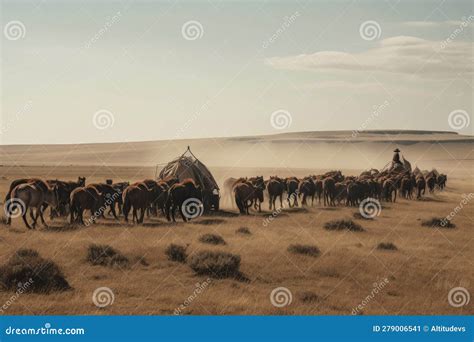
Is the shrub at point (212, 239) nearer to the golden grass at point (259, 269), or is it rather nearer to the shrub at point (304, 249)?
the golden grass at point (259, 269)

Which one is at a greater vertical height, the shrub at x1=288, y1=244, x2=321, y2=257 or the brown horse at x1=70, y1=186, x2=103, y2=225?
the brown horse at x1=70, y1=186, x2=103, y2=225

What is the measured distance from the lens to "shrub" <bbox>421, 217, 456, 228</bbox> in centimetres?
2772

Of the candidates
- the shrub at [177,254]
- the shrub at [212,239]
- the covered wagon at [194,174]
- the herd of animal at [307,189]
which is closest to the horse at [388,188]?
the herd of animal at [307,189]

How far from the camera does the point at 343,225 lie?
84.7 ft

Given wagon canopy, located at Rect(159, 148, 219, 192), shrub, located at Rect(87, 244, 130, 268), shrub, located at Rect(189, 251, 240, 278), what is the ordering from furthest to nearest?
1. wagon canopy, located at Rect(159, 148, 219, 192)
2. shrub, located at Rect(87, 244, 130, 268)
3. shrub, located at Rect(189, 251, 240, 278)

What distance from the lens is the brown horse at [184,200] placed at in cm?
2631

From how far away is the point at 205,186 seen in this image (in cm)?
3203

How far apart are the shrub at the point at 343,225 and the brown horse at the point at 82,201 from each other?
9.95m

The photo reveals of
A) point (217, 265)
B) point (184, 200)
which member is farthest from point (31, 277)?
point (184, 200)

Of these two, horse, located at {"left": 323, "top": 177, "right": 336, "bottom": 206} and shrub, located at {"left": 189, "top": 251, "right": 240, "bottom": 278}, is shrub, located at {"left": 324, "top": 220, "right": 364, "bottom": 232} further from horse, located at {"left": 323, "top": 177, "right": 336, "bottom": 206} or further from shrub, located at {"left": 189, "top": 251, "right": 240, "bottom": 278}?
horse, located at {"left": 323, "top": 177, "right": 336, "bottom": 206}

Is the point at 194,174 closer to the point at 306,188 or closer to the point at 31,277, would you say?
the point at 306,188

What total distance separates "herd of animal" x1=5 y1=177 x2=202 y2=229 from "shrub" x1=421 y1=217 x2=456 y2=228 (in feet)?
35.5

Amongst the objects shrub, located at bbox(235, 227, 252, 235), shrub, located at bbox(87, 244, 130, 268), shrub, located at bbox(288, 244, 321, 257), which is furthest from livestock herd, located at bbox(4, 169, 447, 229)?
shrub, located at bbox(288, 244, 321, 257)

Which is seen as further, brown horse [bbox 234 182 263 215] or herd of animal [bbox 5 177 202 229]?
brown horse [bbox 234 182 263 215]
